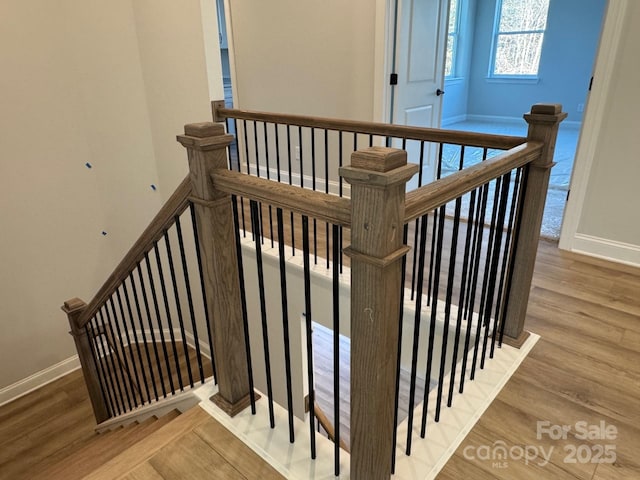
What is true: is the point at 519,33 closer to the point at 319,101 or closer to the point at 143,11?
the point at 319,101

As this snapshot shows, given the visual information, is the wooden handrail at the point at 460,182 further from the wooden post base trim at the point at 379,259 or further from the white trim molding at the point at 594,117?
the white trim molding at the point at 594,117

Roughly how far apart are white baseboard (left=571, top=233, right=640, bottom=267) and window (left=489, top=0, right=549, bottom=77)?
6.62m

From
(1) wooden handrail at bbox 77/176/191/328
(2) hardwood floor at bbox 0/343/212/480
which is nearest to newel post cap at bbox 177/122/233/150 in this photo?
(1) wooden handrail at bbox 77/176/191/328

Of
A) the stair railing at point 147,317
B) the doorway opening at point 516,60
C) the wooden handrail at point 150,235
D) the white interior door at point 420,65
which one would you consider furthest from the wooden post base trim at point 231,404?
the doorway opening at point 516,60

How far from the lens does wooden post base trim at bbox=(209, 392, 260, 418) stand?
66.2 inches

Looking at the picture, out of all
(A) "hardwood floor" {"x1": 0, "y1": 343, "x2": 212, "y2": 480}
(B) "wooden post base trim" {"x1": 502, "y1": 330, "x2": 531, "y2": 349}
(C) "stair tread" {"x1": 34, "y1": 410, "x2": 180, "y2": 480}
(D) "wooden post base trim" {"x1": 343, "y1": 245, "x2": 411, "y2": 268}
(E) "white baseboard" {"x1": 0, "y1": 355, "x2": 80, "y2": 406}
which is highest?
(D) "wooden post base trim" {"x1": 343, "y1": 245, "x2": 411, "y2": 268}

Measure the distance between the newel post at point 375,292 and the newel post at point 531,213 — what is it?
0.99 metres

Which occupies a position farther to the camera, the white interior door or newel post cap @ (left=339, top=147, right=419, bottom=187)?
the white interior door

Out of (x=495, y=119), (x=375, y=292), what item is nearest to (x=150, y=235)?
(x=375, y=292)

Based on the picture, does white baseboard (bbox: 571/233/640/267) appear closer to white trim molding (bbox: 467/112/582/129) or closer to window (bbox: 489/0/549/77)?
white trim molding (bbox: 467/112/582/129)

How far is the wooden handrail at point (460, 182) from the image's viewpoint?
1068mm

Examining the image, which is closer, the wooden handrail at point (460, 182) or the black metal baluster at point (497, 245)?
the wooden handrail at point (460, 182)

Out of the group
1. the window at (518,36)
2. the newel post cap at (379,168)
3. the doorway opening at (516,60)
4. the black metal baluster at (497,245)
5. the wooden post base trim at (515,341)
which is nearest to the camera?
the newel post cap at (379,168)

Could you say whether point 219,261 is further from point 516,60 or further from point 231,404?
point 516,60
